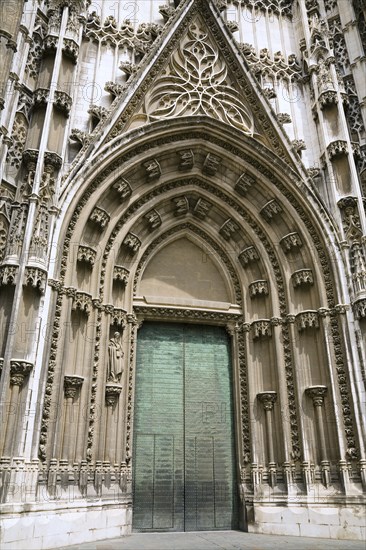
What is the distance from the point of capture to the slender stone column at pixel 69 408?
28.7ft

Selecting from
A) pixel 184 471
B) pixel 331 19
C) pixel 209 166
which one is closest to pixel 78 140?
pixel 209 166

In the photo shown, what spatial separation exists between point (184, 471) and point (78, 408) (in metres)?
2.91

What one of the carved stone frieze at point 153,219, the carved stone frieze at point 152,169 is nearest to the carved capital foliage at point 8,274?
the carved stone frieze at point 153,219

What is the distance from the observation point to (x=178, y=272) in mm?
12180

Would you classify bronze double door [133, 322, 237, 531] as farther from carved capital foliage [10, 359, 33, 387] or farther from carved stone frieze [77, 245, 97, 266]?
carved capital foliage [10, 359, 33, 387]

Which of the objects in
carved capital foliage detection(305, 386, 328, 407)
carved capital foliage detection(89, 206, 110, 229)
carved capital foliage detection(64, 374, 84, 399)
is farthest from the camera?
carved capital foliage detection(89, 206, 110, 229)

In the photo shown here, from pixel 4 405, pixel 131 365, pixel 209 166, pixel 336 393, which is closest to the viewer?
pixel 4 405

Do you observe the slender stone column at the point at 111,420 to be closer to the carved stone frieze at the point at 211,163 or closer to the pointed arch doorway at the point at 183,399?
the pointed arch doorway at the point at 183,399

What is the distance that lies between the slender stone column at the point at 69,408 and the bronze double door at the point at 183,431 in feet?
6.20

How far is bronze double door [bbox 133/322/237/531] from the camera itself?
10078mm

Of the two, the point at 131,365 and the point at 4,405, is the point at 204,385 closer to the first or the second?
the point at 131,365

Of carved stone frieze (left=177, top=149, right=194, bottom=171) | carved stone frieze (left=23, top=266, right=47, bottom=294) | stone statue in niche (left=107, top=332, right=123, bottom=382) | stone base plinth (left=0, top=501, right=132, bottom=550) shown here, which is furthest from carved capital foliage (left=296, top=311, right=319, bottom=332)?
carved stone frieze (left=23, top=266, right=47, bottom=294)

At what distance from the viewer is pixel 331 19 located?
545 inches

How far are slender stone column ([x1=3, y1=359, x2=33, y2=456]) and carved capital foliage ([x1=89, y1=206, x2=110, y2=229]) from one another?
3.59m
